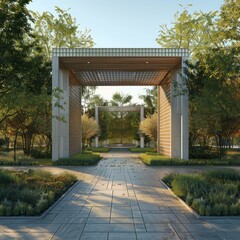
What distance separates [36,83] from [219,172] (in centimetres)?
764

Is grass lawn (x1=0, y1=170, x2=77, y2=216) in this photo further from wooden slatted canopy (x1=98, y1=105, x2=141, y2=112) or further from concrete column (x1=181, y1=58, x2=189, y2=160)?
wooden slatted canopy (x1=98, y1=105, x2=141, y2=112)

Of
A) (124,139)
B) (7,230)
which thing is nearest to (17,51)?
(7,230)

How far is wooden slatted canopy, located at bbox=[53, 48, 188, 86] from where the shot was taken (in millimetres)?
19766

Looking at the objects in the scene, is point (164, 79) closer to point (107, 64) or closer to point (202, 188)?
point (107, 64)

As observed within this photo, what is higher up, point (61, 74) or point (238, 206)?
point (61, 74)

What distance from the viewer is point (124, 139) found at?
216 ft

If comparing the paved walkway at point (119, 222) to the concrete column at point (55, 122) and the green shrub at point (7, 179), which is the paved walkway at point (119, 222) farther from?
the concrete column at point (55, 122)

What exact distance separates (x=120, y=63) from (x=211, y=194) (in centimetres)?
1427

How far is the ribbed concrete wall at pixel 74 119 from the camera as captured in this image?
2407 centimetres

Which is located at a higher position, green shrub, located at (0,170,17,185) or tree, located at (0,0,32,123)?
tree, located at (0,0,32,123)

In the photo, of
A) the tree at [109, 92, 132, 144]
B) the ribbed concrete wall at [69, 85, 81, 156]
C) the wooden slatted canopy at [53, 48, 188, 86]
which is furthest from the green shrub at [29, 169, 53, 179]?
the tree at [109, 92, 132, 144]

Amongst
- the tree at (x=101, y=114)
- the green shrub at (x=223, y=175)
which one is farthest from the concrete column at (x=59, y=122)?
the tree at (x=101, y=114)

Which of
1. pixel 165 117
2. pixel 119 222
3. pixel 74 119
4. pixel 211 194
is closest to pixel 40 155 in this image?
pixel 74 119

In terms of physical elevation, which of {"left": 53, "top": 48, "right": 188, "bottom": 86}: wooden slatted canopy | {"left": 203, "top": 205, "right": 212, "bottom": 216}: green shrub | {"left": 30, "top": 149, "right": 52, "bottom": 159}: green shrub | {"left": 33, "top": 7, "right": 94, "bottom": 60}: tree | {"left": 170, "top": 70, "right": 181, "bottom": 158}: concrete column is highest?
{"left": 33, "top": 7, "right": 94, "bottom": 60}: tree
